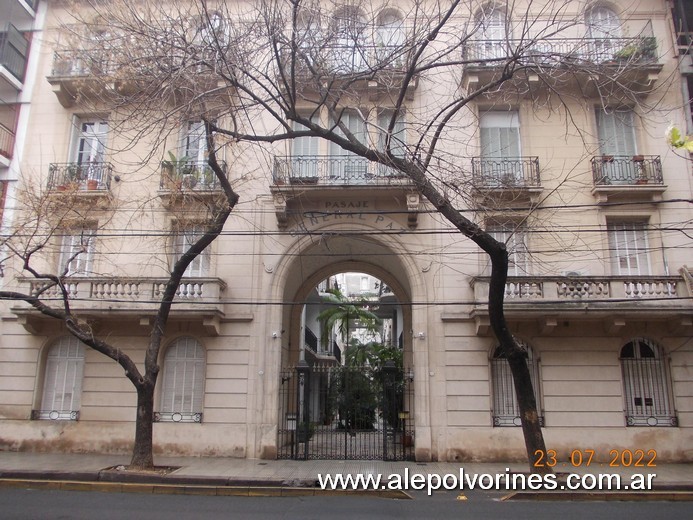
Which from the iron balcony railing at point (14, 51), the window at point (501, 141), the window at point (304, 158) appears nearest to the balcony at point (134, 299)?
the window at point (304, 158)

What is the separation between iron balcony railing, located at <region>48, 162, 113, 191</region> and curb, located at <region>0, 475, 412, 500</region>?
8.81m

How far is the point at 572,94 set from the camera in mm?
17531

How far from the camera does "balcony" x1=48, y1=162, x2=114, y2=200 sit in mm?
17203

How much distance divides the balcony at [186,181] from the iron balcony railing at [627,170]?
35.6 ft

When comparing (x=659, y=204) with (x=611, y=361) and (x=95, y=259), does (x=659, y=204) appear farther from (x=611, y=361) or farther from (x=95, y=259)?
(x=95, y=259)

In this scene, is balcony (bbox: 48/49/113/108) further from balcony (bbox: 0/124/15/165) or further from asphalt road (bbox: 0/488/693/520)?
asphalt road (bbox: 0/488/693/520)

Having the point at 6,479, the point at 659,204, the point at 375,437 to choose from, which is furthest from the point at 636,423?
the point at 6,479

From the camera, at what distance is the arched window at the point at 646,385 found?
15.6 metres

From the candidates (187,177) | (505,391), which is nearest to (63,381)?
(187,177)

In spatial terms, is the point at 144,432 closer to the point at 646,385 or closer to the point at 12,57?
the point at 646,385

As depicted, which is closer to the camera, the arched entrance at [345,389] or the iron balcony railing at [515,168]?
the arched entrance at [345,389]

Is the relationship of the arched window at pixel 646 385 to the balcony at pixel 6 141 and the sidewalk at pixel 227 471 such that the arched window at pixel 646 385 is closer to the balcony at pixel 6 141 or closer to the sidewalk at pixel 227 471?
the sidewalk at pixel 227 471

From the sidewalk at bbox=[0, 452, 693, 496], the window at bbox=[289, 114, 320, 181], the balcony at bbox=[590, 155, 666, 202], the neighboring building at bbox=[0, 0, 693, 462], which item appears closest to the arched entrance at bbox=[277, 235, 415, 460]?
the neighboring building at bbox=[0, 0, 693, 462]

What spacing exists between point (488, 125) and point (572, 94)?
2660 mm
